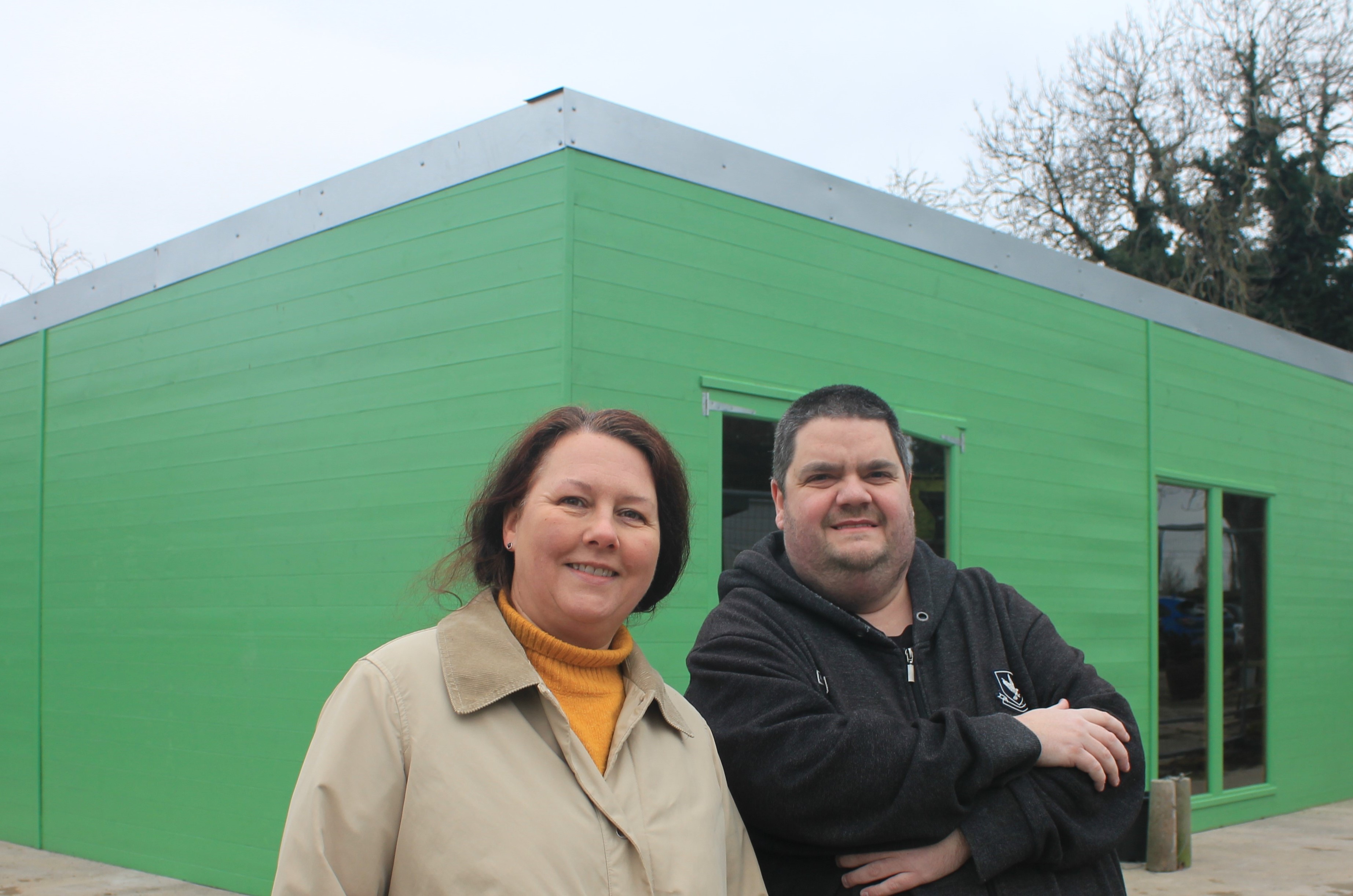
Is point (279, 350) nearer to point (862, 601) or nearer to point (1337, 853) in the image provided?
point (862, 601)

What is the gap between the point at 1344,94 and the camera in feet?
72.6

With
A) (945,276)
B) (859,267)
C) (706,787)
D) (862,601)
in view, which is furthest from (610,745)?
(945,276)

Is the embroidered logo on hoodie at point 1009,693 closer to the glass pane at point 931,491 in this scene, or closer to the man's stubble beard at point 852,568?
the man's stubble beard at point 852,568

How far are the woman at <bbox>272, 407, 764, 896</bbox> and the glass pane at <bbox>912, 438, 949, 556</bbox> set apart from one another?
4555 millimetres

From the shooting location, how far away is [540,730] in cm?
191

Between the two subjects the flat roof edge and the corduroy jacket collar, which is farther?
the flat roof edge

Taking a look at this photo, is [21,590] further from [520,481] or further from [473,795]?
[473,795]

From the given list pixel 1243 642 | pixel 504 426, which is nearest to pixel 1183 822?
pixel 1243 642

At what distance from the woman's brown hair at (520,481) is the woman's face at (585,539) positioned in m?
0.02

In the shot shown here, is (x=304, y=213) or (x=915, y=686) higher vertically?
(x=304, y=213)

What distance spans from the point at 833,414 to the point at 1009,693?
0.69m

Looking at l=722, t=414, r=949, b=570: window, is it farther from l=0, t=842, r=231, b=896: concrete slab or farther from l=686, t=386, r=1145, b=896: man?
l=0, t=842, r=231, b=896: concrete slab

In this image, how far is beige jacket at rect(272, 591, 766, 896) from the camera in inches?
67.3

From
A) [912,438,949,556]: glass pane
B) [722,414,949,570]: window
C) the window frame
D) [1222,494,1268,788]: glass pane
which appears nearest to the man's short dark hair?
[722,414,949,570]: window
